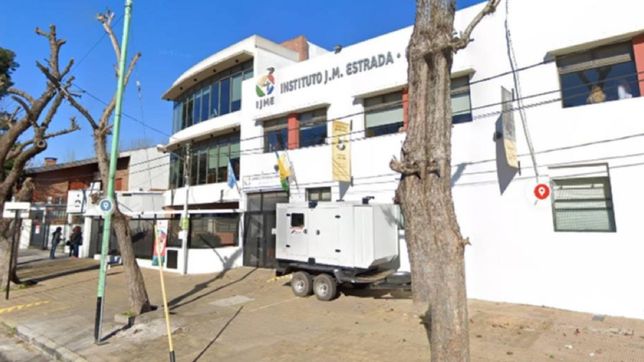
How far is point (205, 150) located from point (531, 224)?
16.9 metres

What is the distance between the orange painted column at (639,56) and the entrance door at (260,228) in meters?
11.7

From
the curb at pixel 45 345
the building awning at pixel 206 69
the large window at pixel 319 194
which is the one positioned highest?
the building awning at pixel 206 69

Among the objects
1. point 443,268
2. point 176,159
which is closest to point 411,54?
point 443,268

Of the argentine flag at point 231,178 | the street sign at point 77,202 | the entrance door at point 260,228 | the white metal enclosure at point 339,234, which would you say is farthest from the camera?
the street sign at point 77,202

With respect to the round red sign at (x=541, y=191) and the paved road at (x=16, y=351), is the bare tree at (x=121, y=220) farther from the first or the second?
the round red sign at (x=541, y=191)

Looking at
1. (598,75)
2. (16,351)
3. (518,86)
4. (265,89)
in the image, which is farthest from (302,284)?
(598,75)

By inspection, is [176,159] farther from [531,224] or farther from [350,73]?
[531,224]

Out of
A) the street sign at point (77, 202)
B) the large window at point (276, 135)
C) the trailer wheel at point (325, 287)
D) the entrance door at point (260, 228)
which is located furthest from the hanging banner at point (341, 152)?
the street sign at point (77, 202)

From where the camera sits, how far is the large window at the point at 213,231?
656 inches

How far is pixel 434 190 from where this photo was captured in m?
4.12

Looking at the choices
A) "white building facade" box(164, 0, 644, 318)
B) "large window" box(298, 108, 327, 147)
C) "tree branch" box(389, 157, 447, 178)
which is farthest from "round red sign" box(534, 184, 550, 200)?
"large window" box(298, 108, 327, 147)

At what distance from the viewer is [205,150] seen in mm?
21578

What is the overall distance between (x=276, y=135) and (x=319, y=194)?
3687 mm

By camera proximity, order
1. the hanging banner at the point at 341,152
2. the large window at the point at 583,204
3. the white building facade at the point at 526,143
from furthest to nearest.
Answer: the hanging banner at the point at 341,152 → the large window at the point at 583,204 → the white building facade at the point at 526,143
